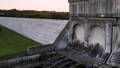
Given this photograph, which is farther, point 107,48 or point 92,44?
point 92,44

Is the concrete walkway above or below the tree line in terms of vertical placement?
below

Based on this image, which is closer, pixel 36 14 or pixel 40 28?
pixel 40 28

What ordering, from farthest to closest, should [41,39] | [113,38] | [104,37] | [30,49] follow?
1. [41,39]
2. [30,49]
3. [104,37]
4. [113,38]

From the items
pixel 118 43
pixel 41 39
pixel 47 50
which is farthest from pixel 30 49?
pixel 118 43

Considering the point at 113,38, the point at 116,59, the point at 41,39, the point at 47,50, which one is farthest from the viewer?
the point at 41,39

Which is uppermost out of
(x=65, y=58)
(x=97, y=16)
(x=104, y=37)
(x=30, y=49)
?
(x=97, y=16)

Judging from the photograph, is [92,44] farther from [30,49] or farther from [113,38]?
[30,49]

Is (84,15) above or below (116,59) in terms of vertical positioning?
above

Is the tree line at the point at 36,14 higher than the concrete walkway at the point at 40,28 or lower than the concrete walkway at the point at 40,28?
higher

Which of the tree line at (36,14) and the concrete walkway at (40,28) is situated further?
the tree line at (36,14)

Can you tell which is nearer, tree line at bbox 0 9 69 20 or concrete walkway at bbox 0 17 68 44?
concrete walkway at bbox 0 17 68 44

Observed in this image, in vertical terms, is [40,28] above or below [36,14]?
below
